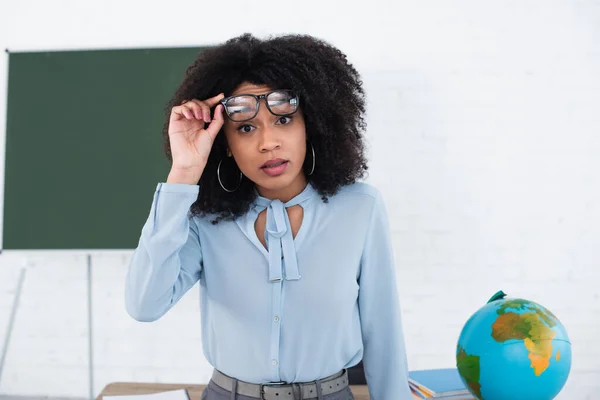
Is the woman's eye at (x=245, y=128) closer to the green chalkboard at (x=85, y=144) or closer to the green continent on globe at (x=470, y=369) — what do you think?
the green continent on globe at (x=470, y=369)

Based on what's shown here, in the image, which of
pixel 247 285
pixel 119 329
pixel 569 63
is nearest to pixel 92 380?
pixel 119 329

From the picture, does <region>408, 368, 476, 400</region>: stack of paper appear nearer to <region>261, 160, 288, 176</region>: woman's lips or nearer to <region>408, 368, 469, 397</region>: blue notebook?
<region>408, 368, 469, 397</region>: blue notebook

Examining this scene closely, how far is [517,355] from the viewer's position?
880mm

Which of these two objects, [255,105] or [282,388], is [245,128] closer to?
[255,105]

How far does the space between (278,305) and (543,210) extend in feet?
5.92

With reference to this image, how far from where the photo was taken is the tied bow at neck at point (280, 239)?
1.06 metres

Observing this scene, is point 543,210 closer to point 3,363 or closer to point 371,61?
point 371,61

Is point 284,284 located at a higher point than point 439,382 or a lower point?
higher

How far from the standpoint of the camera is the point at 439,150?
2443 millimetres

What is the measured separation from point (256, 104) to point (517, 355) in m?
0.65

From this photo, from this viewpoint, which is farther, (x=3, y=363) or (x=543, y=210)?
(x=3, y=363)

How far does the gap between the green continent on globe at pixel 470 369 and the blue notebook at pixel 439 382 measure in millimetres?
266

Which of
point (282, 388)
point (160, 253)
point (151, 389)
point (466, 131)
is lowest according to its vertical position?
point (151, 389)

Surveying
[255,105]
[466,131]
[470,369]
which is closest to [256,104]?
[255,105]
